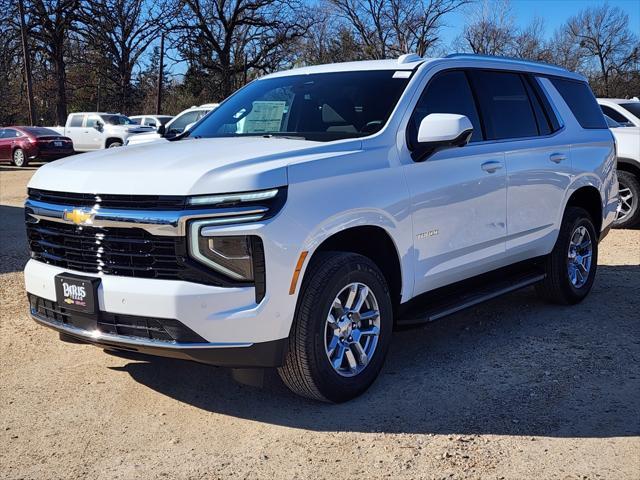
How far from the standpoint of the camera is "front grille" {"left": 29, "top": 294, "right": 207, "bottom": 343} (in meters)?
3.41

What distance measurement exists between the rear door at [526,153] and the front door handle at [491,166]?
137mm

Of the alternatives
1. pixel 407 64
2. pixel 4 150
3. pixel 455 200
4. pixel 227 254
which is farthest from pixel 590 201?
pixel 4 150

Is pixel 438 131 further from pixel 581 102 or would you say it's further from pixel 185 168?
pixel 581 102

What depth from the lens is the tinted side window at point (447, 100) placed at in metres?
4.57

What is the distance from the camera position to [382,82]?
15.2 ft

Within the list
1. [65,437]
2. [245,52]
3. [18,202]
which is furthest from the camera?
[245,52]

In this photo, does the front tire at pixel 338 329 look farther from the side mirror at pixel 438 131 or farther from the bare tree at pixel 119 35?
the bare tree at pixel 119 35

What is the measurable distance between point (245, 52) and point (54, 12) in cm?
1192

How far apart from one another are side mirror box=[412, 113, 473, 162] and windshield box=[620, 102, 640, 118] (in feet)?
25.6

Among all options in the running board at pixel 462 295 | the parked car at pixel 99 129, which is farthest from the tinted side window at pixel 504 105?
the parked car at pixel 99 129

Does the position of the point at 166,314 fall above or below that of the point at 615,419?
above

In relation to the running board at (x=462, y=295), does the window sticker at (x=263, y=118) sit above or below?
above

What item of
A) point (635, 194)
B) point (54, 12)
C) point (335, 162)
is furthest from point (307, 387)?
point (54, 12)

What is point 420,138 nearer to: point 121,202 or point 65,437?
point 121,202
